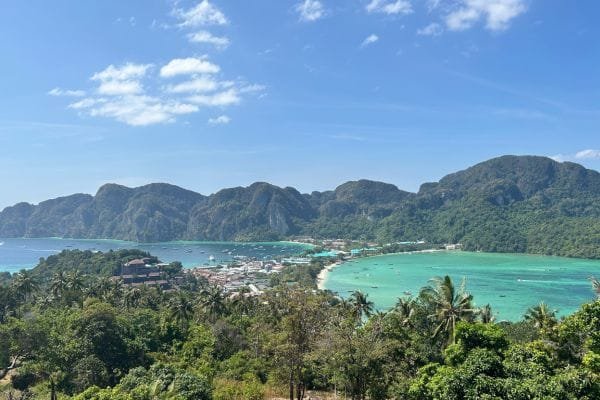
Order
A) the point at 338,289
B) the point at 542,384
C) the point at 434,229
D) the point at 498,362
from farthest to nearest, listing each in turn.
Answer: the point at 434,229 → the point at 338,289 → the point at 498,362 → the point at 542,384

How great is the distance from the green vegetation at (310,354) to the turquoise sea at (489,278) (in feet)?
131

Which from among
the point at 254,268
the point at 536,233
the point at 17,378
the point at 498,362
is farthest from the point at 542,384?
the point at 536,233

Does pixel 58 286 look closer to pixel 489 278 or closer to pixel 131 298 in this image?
pixel 131 298

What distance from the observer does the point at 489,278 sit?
8819cm

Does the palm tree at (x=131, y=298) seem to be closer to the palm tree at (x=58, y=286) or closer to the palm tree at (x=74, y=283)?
the palm tree at (x=74, y=283)

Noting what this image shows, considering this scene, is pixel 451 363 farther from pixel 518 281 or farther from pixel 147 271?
pixel 518 281

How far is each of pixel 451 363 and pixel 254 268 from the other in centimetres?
9923

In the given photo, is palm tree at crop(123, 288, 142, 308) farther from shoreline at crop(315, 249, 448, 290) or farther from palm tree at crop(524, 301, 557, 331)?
shoreline at crop(315, 249, 448, 290)

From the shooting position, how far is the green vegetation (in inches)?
403

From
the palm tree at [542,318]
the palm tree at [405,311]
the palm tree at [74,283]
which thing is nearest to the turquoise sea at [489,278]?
the palm tree at [542,318]

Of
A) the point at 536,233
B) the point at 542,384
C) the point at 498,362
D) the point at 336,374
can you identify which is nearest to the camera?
the point at 542,384

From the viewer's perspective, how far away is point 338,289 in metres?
79.6

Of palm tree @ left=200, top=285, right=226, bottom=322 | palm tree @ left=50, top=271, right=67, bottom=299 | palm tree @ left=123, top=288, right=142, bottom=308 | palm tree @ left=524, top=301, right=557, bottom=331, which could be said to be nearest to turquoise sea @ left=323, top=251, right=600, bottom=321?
palm tree @ left=200, top=285, right=226, bottom=322

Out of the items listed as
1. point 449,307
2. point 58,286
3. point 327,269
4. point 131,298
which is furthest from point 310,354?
point 327,269
